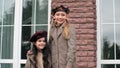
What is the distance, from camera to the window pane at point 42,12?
18.4 ft

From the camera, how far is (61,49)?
13.1ft

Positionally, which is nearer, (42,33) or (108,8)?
(42,33)

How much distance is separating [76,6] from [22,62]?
1.22 metres

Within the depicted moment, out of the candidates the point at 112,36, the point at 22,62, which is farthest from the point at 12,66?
the point at 112,36

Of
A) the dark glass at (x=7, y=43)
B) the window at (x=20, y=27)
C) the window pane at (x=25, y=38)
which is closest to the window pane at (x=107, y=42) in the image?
the window at (x=20, y=27)

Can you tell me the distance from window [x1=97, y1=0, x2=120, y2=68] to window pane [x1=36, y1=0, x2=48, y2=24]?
830 millimetres

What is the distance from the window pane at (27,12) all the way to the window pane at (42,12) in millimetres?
130

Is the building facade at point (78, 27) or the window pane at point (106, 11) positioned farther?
the window pane at point (106, 11)

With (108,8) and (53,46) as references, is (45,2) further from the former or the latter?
(53,46)

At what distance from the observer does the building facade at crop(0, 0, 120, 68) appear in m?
5.32

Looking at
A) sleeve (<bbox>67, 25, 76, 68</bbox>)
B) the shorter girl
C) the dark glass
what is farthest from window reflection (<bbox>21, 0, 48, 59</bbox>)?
sleeve (<bbox>67, 25, 76, 68</bbox>)

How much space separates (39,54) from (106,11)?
185 cm

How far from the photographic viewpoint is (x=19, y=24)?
5.65 meters

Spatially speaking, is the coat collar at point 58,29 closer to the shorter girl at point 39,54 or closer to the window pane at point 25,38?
the shorter girl at point 39,54
